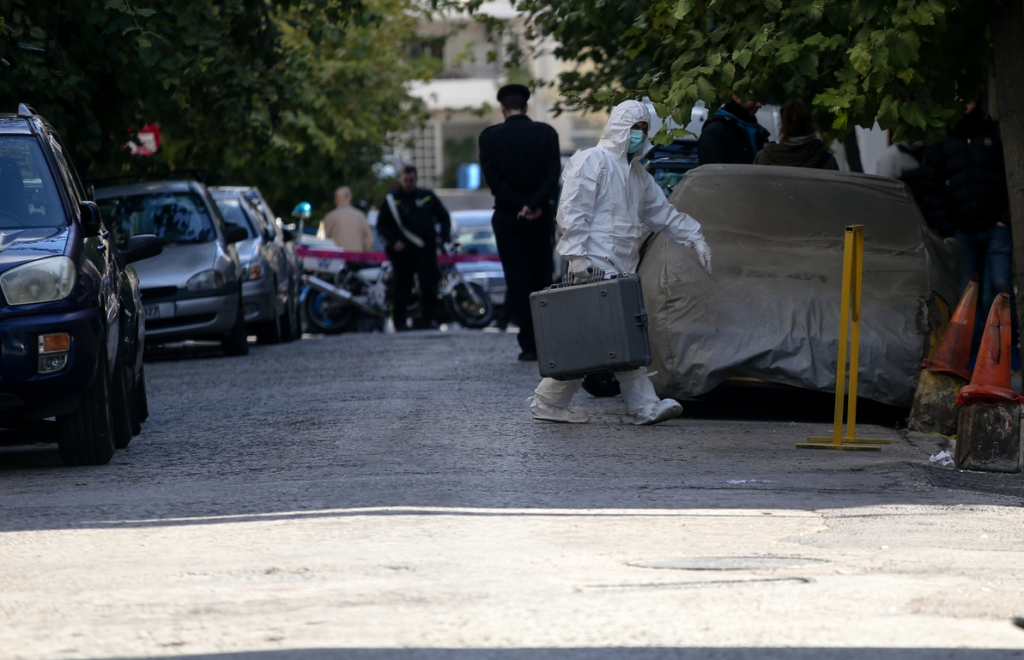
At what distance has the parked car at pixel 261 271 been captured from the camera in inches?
721

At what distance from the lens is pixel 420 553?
607 centimetres

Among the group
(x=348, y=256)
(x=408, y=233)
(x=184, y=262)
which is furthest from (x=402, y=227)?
(x=184, y=262)

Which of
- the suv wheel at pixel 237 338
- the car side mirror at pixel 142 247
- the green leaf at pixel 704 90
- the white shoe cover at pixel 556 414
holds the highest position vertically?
Answer: the green leaf at pixel 704 90

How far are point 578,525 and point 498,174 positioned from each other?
676 cm

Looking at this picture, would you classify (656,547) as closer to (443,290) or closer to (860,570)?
(860,570)

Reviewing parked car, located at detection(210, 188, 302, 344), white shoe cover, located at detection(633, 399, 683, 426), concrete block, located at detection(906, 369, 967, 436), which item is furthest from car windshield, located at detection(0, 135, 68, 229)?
parked car, located at detection(210, 188, 302, 344)

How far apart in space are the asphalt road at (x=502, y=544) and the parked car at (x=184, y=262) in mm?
5844

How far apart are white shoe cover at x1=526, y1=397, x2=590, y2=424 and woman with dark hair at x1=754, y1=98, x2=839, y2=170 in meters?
2.50

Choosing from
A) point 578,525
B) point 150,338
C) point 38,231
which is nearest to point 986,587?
point 578,525

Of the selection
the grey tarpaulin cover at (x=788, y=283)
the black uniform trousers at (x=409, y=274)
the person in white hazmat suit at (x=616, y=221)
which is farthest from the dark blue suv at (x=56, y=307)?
the black uniform trousers at (x=409, y=274)

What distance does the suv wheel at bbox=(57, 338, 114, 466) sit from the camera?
8492 mm

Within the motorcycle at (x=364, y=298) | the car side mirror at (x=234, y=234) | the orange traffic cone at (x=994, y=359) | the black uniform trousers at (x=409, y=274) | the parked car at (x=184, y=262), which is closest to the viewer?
the orange traffic cone at (x=994, y=359)

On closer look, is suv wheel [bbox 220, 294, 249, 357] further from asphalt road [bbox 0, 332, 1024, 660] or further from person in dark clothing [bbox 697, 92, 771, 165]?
asphalt road [bbox 0, 332, 1024, 660]

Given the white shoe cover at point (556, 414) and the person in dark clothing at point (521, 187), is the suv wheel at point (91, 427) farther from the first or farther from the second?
the person in dark clothing at point (521, 187)
